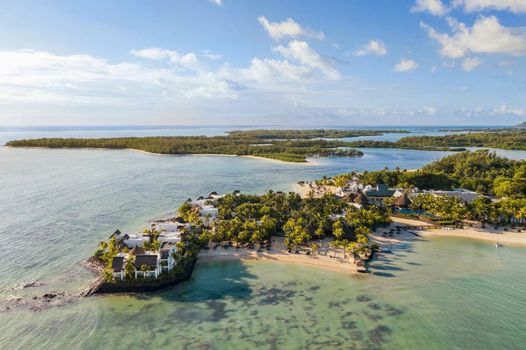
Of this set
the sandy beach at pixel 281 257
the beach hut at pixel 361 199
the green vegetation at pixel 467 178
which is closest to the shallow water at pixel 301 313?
the sandy beach at pixel 281 257

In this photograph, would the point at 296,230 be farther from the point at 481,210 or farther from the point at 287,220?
the point at 481,210

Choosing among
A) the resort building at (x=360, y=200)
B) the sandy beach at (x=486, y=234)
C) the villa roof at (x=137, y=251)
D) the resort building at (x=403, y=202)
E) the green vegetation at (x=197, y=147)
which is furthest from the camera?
the green vegetation at (x=197, y=147)

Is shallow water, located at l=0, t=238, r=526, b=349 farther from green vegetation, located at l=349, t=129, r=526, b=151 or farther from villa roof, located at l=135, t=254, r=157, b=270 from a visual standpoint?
green vegetation, located at l=349, t=129, r=526, b=151

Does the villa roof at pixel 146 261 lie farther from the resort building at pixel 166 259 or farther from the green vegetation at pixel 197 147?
the green vegetation at pixel 197 147

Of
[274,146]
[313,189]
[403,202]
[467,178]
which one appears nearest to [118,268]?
[403,202]

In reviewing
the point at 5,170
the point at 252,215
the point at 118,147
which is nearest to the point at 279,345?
the point at 252,215
